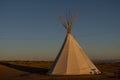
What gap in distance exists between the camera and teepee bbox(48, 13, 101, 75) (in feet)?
77.4

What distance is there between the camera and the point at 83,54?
82.0 feet

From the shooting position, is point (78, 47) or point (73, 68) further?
point (78, 47)

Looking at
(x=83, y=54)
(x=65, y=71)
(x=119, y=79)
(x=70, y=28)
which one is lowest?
(x=119, y=79)

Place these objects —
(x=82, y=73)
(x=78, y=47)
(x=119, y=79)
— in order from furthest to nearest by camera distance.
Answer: (x=78, y=47)
(x=82, y=73)
(x=119, y=79)

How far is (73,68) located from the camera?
23.6 m

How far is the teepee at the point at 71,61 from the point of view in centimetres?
2359

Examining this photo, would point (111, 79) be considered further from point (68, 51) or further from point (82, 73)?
point (68, 51)

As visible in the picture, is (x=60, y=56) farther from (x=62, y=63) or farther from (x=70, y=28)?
(x=70, y=28)

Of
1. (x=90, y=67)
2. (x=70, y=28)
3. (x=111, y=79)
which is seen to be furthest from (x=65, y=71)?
(x=111, y=79)

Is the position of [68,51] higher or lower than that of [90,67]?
higher

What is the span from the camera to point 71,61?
2397cm

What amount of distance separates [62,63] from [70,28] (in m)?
3.68

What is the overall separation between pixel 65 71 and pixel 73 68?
745mm

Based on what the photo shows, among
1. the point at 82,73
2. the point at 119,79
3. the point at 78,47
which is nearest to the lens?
the point at 119,79
